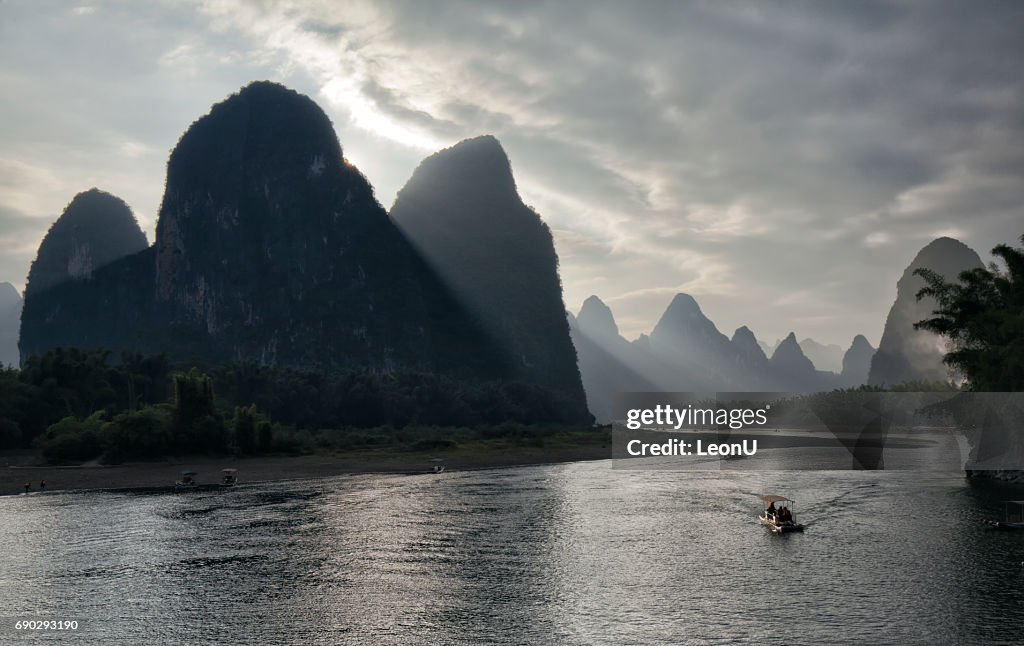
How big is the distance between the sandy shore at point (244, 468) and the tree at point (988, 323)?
50.6 m

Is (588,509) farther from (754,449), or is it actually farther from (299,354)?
(299,354)

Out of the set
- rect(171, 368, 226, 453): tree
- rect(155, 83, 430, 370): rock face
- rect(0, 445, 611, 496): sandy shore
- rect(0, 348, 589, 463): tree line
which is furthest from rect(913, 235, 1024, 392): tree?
rect(155, 83, 430, 370): rock face

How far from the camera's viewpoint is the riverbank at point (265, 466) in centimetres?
6638

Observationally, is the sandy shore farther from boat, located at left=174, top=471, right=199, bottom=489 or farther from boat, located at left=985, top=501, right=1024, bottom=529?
boat, located at left=985, top=501, right=1024, bottom=529

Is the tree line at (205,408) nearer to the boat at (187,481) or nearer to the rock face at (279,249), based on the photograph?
the boat at (187,481)

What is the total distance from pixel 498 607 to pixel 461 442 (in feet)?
273

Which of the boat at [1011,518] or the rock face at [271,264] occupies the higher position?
the rock face at [271,264]

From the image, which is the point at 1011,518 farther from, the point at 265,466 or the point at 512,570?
the point at 265,466

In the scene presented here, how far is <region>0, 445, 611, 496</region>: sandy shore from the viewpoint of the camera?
66.1 metres

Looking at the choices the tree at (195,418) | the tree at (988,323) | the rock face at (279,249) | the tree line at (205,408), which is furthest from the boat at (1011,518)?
the rock face at (279,249)

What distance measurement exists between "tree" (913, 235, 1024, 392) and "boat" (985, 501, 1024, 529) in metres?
10.1

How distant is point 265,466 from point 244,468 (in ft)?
7.96

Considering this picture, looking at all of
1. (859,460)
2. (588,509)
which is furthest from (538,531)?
(859,460)

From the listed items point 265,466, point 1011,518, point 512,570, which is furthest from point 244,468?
point 1011,518
